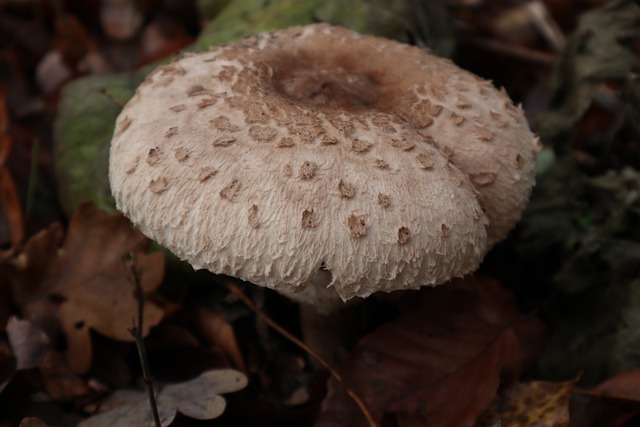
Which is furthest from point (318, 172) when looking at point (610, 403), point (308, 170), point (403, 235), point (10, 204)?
point (10, 204)

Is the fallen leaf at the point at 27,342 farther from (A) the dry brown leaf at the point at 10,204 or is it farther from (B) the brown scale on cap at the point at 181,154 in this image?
(B) the brown scale on cap at the point at 181,154

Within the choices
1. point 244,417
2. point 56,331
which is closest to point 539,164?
point 244,417

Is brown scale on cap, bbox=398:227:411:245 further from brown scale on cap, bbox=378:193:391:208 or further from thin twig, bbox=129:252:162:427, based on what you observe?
thin twig, bbox=129:252:162:427

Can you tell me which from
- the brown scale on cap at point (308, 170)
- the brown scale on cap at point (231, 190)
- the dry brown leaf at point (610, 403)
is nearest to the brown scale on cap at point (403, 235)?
the brown scale on cap at point (308, 170)

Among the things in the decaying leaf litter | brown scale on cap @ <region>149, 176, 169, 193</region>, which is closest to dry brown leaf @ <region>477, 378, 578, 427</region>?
the decaying leaf litter

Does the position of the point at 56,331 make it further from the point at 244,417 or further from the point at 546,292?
the point at 546,292

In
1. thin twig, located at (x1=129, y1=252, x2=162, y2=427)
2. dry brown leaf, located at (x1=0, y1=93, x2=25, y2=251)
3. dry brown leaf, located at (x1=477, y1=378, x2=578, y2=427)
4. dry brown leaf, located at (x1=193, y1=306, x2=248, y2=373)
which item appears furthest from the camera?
dry brown leaf, located at (x1=0, y1=93, x2=25, y2=251)
